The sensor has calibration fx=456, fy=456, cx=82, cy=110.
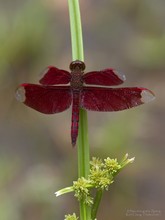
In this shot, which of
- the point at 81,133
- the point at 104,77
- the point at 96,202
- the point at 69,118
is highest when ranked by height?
the point at 69,118

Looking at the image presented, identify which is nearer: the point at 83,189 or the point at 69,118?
the point at 83,189

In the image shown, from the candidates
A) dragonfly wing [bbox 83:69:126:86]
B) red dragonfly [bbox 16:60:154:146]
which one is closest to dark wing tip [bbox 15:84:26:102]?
red dragonfly [bbox 16:60:154:146]

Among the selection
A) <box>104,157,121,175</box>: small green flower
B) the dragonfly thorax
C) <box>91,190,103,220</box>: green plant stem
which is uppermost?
the dragonfly thorax

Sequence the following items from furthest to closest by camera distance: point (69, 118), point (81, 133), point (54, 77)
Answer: point (69, 118) < point (54, 77) < point (81, 133)

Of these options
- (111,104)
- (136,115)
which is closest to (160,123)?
(136,115)

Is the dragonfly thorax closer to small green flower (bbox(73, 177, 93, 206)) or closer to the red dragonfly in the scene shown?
the red dragonfly

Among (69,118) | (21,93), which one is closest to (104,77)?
(21,93)

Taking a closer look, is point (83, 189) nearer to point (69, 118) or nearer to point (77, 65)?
point (77, 65)
